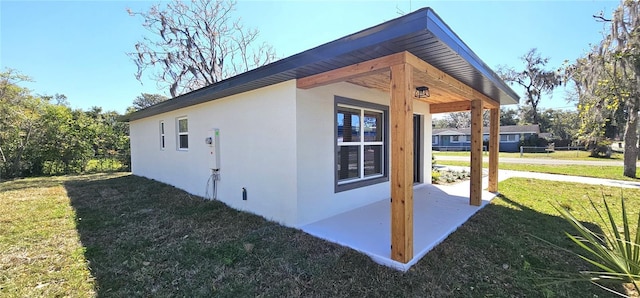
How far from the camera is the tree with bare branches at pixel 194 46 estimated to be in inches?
552

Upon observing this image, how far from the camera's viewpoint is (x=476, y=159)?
527 cm

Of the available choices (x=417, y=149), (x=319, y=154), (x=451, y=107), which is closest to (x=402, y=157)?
(x=319, y=154)

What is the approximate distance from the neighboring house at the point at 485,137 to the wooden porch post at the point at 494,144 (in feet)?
80.4

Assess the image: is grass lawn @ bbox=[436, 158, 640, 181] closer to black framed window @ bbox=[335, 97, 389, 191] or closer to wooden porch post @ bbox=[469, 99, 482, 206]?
wooden porch post @ bbox=[469, 99, 482, 206]

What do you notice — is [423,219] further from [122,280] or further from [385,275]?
[122,280]

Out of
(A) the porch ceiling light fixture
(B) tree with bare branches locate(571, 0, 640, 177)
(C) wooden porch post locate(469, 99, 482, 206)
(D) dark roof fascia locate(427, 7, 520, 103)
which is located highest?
(B) tree with bare branches locate(571, 0, 640, 177)

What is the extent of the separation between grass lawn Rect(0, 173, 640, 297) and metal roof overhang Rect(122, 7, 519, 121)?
2268 millimetres

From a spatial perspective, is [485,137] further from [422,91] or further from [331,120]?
[331,120]

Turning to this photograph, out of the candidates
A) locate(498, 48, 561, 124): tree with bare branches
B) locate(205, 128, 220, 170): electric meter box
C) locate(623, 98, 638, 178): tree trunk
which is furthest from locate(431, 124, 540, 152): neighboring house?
locate(205, 128, 220, 170): electric meter box

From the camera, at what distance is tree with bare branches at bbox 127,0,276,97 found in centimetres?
1402

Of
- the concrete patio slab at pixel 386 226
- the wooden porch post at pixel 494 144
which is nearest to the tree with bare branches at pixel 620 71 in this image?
the wooden porch post at pixel 494 144

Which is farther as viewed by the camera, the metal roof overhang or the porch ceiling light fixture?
the porch ceiling light fixture

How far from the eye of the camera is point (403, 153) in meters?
2.68

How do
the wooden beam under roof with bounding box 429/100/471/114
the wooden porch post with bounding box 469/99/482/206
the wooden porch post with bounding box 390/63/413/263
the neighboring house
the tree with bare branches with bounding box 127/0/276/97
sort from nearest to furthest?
the wooden porch post with bounding box 390/63/413/263 → the wooden porch post with bounding box 469/99/482/206 → the wooden beam under roof with bounding box 429/100/471/114 → the tree with bare branches with bounding box 127/0/276/97 → the neighboring house
